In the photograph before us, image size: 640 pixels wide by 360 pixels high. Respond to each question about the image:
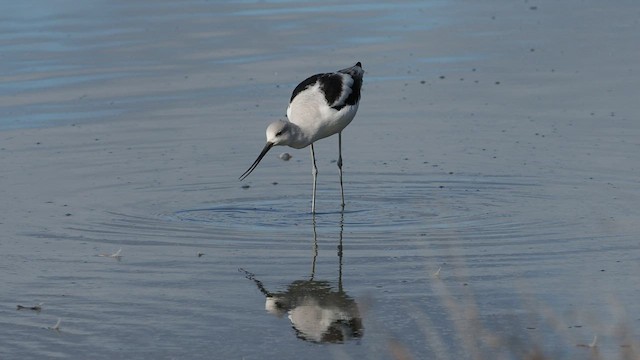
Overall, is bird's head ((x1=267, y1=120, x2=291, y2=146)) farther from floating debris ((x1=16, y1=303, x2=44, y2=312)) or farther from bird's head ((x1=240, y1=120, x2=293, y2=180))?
floating debris ((x1=16, y1=303, x2=44, y2=312))

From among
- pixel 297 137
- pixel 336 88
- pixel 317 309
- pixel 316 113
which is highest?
pixel 336 88

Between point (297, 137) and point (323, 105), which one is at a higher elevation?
point (323, 105)

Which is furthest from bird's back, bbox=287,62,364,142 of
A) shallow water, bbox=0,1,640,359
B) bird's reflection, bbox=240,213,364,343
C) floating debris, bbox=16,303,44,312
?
floating debris, bbox=16,303,44,312

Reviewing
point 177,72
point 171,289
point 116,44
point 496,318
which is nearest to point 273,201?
point 171,289

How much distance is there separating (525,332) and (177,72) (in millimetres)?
8708

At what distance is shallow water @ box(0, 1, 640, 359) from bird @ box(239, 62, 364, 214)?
0.39 metres

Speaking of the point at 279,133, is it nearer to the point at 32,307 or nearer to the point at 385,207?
the point at 385,207

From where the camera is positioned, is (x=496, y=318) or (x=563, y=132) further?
(x=563, y=132)

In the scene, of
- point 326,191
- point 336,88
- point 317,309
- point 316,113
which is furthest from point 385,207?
point 317,309

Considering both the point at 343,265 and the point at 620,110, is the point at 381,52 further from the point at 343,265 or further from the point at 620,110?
the point at 343,265

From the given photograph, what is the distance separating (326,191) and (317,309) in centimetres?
325

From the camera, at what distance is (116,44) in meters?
16.9

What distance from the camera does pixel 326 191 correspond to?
36.0ft

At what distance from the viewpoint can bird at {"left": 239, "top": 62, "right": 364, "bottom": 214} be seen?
34.6ft
